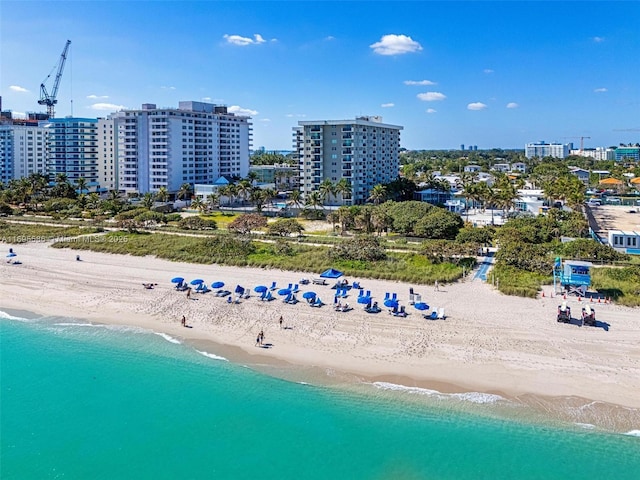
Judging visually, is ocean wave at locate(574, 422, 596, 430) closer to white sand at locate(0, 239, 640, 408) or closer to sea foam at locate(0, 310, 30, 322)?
white sand at locate(0, 239, 640, 408)

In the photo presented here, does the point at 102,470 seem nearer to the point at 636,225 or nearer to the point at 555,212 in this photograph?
the point at 555,212

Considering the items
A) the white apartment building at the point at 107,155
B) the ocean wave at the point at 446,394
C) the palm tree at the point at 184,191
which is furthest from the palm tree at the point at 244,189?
the ocean wave at the point at 446,394

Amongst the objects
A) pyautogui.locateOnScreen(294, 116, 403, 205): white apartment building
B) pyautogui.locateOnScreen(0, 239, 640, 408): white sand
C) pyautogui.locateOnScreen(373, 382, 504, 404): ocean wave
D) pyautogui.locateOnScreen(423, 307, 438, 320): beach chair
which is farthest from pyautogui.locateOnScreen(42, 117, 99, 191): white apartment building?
pyautogui.locateOnScreen(373, 382, 504, 404): ocean wave

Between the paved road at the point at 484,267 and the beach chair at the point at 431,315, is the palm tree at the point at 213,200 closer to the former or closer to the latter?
the paved road at the point at 484,267

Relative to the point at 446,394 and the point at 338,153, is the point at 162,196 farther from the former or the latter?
the point at 446,394

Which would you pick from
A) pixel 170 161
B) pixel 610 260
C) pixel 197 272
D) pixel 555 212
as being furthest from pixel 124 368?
pixel 170 161

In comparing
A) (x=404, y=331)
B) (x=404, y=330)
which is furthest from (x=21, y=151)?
(x=404, y=331)
